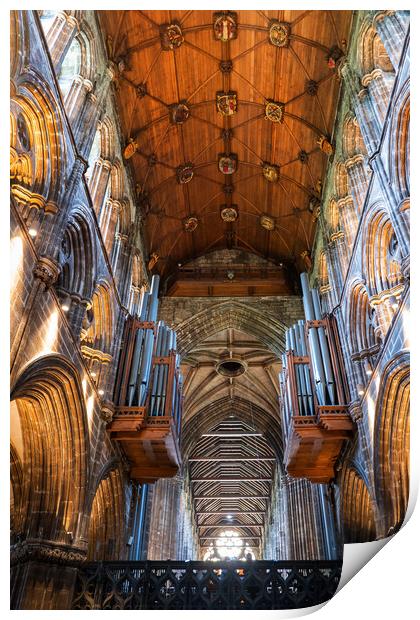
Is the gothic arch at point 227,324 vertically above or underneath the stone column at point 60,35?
above

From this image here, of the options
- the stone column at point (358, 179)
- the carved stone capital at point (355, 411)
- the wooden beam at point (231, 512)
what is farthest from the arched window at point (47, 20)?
the wooden beam at point (231, 512)

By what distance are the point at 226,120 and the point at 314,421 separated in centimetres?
958

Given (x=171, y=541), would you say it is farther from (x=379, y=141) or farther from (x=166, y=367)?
(x=379, y=141)

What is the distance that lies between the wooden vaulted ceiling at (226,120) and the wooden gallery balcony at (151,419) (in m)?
5.45

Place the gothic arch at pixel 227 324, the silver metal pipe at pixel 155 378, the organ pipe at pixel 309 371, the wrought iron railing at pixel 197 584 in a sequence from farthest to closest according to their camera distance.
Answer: the gothic arch at pixel 227 324 → the silver metal pipe at pixel 155 378 → the organ pipe at pixel 309 371 → the wrought iron railing at pixel 197 584

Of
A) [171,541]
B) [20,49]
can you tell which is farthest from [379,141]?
[171,541]

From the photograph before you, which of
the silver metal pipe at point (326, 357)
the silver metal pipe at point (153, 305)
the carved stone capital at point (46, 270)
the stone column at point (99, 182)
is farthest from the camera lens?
the silver metal pipe at point (153, 305)

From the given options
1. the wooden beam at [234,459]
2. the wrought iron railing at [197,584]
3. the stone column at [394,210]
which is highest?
the wooden beam at [234,459]

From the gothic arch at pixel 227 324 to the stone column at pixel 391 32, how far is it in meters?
10.7

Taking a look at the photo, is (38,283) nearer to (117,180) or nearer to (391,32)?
(117,180)

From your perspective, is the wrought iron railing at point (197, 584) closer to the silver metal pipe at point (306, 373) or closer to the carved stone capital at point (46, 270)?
the carved stone capital at point (46, 270)

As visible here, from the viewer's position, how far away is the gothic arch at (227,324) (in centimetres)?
1869

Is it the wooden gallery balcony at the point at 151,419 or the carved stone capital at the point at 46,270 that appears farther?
the wooden gallery balcony at the point at 151,419

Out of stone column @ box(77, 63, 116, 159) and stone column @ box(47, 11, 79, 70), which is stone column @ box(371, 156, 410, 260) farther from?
stone column @ box(47, 11, 79, 70)
